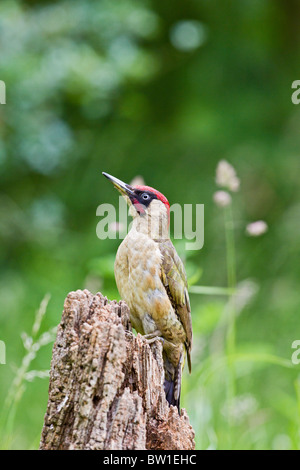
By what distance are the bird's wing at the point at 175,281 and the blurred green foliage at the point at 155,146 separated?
37.3 inches

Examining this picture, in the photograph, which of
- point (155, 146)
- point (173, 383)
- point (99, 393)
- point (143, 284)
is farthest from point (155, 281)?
point (155, 146)

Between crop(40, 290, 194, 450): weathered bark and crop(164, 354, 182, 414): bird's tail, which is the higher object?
crop(164, 354, 182, 414): bird's tail

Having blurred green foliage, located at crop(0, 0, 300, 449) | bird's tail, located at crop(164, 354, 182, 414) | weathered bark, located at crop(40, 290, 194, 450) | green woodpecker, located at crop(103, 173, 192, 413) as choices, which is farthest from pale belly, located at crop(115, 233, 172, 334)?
blurred green foliage, located at crop(0, 0, 300, 449)

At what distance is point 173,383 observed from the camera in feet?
10.9

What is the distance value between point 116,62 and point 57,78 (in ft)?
1.74

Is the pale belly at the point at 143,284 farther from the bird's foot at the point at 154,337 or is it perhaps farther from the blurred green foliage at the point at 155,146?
the blurred green foliage at the point at 155,146

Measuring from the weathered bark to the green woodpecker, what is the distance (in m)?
0.59

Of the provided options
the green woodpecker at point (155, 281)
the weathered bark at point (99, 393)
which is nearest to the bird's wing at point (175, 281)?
the green woodpecker at point (155, 281)

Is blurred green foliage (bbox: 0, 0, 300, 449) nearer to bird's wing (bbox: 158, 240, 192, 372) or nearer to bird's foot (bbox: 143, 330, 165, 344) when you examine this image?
bird's wing (bbox: 158, 240, 192, 372)

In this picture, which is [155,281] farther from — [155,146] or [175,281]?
[155,146]

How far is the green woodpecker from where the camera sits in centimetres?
310

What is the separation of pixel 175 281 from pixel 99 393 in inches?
41.1
